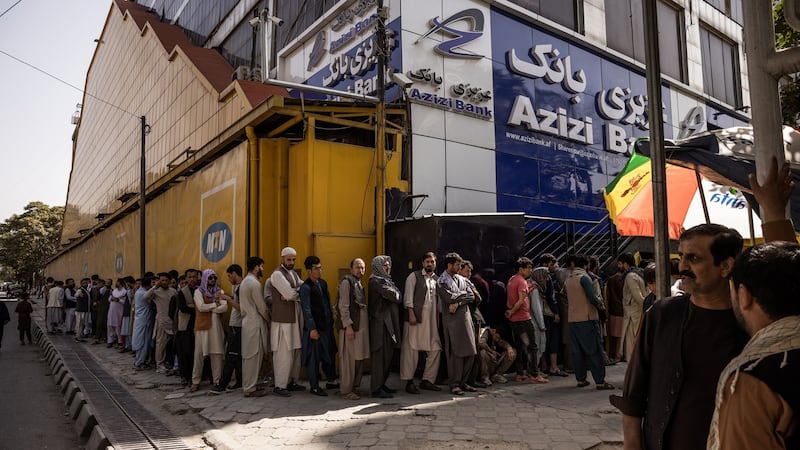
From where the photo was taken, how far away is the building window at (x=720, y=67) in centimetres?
1989

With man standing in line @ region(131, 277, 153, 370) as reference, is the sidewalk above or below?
below

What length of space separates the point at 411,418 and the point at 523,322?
278 cm

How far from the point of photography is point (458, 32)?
1206 centimetres

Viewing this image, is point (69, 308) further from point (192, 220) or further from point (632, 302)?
point (632, 302)

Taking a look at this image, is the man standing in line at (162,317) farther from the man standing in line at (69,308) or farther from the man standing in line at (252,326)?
the man standing in line at (69,308)

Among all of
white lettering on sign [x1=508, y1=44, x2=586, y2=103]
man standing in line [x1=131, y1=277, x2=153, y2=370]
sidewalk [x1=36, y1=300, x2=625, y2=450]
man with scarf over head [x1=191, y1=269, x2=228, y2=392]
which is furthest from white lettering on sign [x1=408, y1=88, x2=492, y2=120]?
man standing in line [x1=131, y1=277, x2=153, y2=370]

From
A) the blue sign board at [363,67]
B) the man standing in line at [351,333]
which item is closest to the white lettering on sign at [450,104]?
the blue sign board at [363,67]

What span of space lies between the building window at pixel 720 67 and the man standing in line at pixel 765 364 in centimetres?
2052

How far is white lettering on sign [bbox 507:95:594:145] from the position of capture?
42.8 ft

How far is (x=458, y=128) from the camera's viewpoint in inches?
465

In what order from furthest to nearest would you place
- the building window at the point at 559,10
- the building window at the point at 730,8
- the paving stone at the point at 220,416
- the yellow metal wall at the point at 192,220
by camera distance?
the building window at the point at 730,8 < the building window at the point at 559,10 < the yellow metal wall at the point at 192,220 < the paving stone at the point at 220,416

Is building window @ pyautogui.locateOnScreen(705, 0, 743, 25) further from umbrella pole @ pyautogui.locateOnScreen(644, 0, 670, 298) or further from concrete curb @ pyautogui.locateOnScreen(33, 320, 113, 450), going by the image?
concrete curb @ pyautogui.locateOnScreen(33, 320, 113, 450)

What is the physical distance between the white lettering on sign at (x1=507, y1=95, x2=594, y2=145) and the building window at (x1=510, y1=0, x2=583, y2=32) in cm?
230

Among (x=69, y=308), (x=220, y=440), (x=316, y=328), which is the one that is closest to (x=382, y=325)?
(x=316, y=328)
